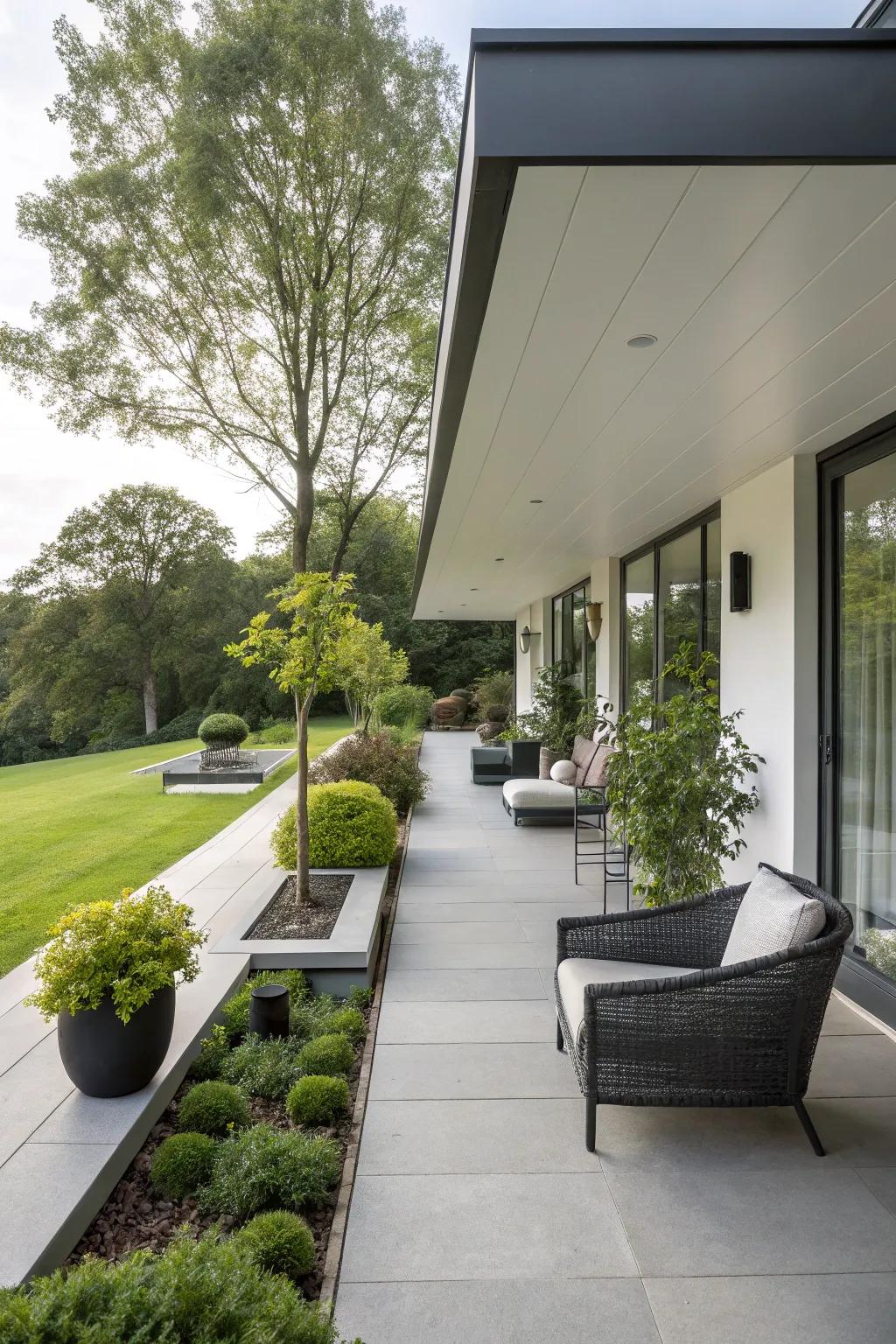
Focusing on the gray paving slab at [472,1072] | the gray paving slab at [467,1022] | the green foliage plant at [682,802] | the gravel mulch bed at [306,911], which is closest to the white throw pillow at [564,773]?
the gravel mulch bed at [306,911]

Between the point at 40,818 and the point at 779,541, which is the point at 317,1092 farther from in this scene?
the point at 40,818

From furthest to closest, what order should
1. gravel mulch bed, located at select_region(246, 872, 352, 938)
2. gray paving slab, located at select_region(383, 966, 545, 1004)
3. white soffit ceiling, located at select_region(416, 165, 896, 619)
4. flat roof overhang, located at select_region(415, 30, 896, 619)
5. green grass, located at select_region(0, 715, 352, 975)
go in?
A: green grass, located at select_region(0, 715, 352, 975)
gravel mulch bed, located at select_region(246, 872, 352, 938)
gray paving slab, located at select_region(383, 966, 545, 1004)
white soffit ceiling, located at select_region(416, 165, 896, 619)
flat roof overhang, located at select_region(415, 30, 896, 619)

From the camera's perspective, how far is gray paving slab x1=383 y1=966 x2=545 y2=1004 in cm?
388

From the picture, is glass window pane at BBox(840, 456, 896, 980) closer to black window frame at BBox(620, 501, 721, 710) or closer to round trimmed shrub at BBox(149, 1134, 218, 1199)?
black window frame at BBox(620, 501, 721, 710)

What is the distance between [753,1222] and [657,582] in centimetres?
538

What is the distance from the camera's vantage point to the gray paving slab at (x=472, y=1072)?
3.00m

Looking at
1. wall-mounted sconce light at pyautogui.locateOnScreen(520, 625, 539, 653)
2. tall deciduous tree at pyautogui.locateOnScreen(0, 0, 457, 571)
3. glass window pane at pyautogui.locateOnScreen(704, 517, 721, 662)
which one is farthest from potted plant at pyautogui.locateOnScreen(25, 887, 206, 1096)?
wall-mounted sconce light at pyautogui.locateOnScreen(520, 625, 539, 653)

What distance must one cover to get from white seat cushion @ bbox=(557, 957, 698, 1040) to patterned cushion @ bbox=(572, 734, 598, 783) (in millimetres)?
4803

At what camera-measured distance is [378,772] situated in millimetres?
8055

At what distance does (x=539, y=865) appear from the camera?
255 inches

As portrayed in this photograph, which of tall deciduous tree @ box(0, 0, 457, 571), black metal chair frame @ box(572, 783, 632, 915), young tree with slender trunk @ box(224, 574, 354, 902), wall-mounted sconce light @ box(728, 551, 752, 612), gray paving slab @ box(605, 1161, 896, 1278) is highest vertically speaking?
tall deciduous tree @ box(0, 0, 457, 571)

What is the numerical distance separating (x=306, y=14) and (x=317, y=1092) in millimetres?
11332

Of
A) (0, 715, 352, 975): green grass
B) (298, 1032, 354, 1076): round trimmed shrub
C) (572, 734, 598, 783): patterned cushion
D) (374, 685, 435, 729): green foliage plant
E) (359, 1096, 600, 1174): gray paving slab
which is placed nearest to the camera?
(359, 1096, 600, 1174): gray paving slab

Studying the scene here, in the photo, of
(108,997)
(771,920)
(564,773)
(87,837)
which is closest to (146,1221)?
(108,997)
